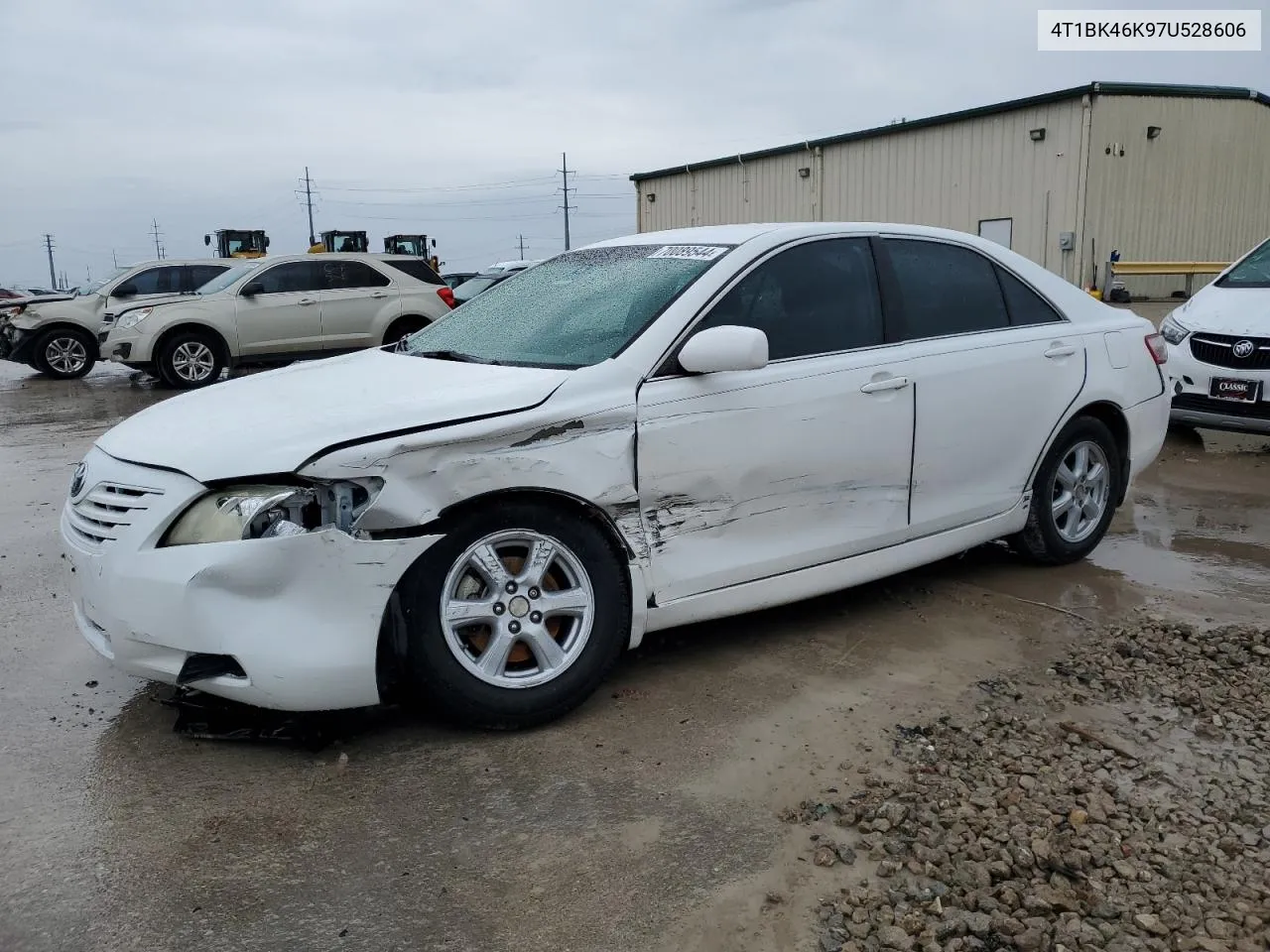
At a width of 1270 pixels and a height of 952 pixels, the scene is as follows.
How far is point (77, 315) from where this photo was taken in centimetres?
1602

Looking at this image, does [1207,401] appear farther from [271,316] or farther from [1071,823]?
[271,316]

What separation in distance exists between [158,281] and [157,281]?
1cm

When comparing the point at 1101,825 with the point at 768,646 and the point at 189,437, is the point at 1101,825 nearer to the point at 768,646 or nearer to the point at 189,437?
the point at 768,646

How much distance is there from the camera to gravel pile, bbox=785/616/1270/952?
94.4 inches

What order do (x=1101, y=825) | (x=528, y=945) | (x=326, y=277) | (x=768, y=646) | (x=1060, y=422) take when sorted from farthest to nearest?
(x=326, y=277) → (x=1060, y=422) → (x=768, y=646) → (x=1101, y=825) → (x=528, y=945)

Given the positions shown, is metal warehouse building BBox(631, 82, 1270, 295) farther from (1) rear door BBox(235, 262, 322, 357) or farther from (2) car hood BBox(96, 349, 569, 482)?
(2) car hood BBox(96, 349, 569, 482)

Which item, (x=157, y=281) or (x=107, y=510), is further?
(x=157, y=281)

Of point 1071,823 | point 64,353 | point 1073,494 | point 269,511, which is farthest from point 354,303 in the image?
point 1071,823

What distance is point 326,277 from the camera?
14.7 metres

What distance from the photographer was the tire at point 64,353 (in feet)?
52.4

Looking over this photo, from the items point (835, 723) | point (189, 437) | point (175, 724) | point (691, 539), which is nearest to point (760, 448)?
point (691, 539)

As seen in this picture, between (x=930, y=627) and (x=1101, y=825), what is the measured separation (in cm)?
158

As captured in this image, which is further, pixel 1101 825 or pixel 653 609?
pixel 653 609

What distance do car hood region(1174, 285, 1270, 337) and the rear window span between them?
33.6 ft
